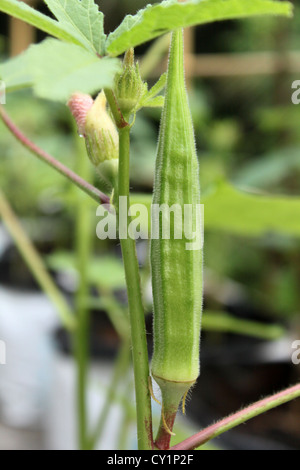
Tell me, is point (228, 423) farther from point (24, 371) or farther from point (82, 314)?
point (24, 371)

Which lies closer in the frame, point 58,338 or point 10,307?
point 58,338

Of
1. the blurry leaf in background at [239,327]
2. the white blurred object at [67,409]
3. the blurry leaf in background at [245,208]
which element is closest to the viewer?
the blurry leaf in background at [245,208]

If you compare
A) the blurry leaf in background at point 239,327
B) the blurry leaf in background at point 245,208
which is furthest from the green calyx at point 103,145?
the blurry leaf in background at point 239,327

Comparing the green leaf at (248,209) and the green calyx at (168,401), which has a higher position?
the green leaf at (248,209)

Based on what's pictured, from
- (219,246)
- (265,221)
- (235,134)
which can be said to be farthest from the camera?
(235,134)

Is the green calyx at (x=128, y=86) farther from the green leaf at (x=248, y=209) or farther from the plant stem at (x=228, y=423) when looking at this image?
the green leaf at (x=248, y=209)
